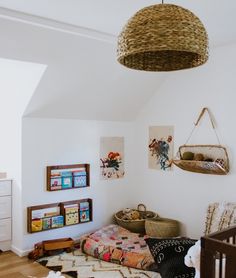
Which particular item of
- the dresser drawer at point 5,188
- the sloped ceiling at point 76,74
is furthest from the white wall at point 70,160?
the dresser drawer at point 5,188

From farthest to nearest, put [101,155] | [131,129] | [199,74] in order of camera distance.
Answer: [131,129] < [101,155] < [199,74]

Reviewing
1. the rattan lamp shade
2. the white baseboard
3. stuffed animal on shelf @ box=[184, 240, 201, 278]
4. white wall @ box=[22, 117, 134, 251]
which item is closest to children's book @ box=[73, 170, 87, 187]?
white wall @ box=[22, 117, 134, 251]

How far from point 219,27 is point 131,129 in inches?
86.6

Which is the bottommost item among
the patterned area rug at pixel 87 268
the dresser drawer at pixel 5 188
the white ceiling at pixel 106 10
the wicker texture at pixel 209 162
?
the patterned area rug at pixel 87 268

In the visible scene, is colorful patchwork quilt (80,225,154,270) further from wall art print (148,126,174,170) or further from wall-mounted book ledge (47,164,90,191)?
wall art print (148,126,174,170)

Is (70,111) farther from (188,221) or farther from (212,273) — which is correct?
(212,273)

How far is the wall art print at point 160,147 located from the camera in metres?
4.51

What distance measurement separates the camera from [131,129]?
505cm

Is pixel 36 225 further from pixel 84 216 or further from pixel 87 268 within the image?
pixel 87 268

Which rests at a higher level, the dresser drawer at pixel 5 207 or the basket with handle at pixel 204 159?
the basket with handle at pixel 204 159

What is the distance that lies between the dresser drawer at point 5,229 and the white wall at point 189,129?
184 cm

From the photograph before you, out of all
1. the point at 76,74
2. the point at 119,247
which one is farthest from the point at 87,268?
the point at 76,74

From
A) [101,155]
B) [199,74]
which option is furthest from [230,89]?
[101,155]

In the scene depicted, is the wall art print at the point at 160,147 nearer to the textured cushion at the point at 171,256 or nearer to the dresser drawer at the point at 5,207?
the textured cushion at the point at 171,256
